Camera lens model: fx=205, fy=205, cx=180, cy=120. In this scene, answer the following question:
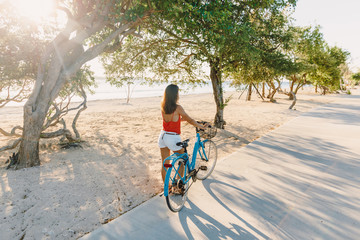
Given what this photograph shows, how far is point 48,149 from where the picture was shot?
6773mm

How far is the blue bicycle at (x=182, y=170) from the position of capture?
320cm

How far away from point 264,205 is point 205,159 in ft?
4.72

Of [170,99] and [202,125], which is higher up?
[170,99]

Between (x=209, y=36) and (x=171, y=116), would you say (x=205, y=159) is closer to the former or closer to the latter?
(x=171, y=116)

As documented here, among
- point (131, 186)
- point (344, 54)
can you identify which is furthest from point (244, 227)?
point (344, 54)

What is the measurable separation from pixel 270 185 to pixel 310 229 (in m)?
1.30

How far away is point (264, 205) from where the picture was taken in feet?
11.6

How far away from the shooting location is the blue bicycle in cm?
320

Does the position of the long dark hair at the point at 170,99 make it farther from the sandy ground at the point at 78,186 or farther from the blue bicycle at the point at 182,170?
the sandy ground at the point at 78,186

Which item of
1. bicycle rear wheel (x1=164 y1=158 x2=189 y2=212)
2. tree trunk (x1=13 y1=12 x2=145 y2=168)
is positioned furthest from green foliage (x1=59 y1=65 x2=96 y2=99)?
bicycle rear wheel (x1=164 y1=158 x2=189 y2=212)

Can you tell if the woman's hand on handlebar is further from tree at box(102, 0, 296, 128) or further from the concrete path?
tree at box(102, 0, 296, 128)

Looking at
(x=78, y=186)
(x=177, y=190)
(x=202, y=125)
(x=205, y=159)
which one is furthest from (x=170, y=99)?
(x=78, y=186)

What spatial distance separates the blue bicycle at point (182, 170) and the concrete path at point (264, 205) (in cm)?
18

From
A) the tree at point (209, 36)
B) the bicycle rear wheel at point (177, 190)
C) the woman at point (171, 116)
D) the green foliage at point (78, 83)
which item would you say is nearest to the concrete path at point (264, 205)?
the bicycle rear wheel at point (177, 190)
